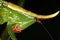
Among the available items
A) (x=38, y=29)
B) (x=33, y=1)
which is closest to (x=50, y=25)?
(x=38, y=29)

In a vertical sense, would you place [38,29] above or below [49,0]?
below

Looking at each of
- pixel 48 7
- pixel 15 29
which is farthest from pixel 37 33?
pixel 15 29

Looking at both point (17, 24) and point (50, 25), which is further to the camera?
point (50, 25)

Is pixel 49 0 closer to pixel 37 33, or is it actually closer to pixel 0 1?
pixel 37 33

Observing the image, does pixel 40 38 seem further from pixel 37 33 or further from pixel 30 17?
pixel 30 17
